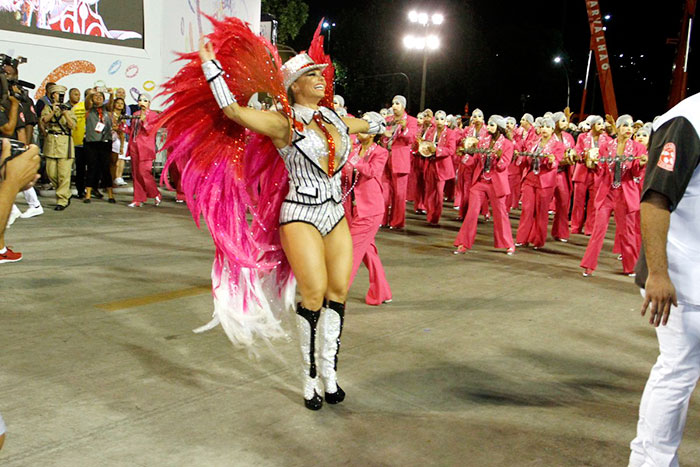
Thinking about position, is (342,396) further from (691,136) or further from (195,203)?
(691,136)

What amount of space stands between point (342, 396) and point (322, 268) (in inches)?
29.2

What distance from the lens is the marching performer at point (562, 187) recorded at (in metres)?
10.4

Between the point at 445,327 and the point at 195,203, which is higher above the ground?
the point at 195,203

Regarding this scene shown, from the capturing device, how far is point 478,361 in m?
4.52

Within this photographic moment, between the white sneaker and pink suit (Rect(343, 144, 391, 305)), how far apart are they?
5.53 m

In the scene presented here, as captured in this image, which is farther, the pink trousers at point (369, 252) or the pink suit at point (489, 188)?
the pink suit at point (489, 188)

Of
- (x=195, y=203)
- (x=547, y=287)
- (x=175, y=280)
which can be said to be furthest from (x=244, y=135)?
(x=547, y=287)

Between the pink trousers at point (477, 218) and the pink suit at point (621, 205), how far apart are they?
4.28 ft

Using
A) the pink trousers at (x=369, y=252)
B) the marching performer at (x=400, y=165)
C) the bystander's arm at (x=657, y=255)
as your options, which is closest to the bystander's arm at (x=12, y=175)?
the bystander's arm at (x=657, y=255)

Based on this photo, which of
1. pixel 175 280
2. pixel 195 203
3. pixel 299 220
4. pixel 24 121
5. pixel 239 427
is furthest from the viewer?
pixel 24 121

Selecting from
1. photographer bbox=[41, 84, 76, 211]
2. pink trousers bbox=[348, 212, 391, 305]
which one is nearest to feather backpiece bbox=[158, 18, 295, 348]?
pink trousers bbox=[348, 212, 391, 305]

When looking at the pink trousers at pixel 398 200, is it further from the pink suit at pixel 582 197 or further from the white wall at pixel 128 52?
the white wall at pixel 128 52

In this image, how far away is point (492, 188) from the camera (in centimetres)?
866

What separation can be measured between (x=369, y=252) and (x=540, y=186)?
15.7ft
